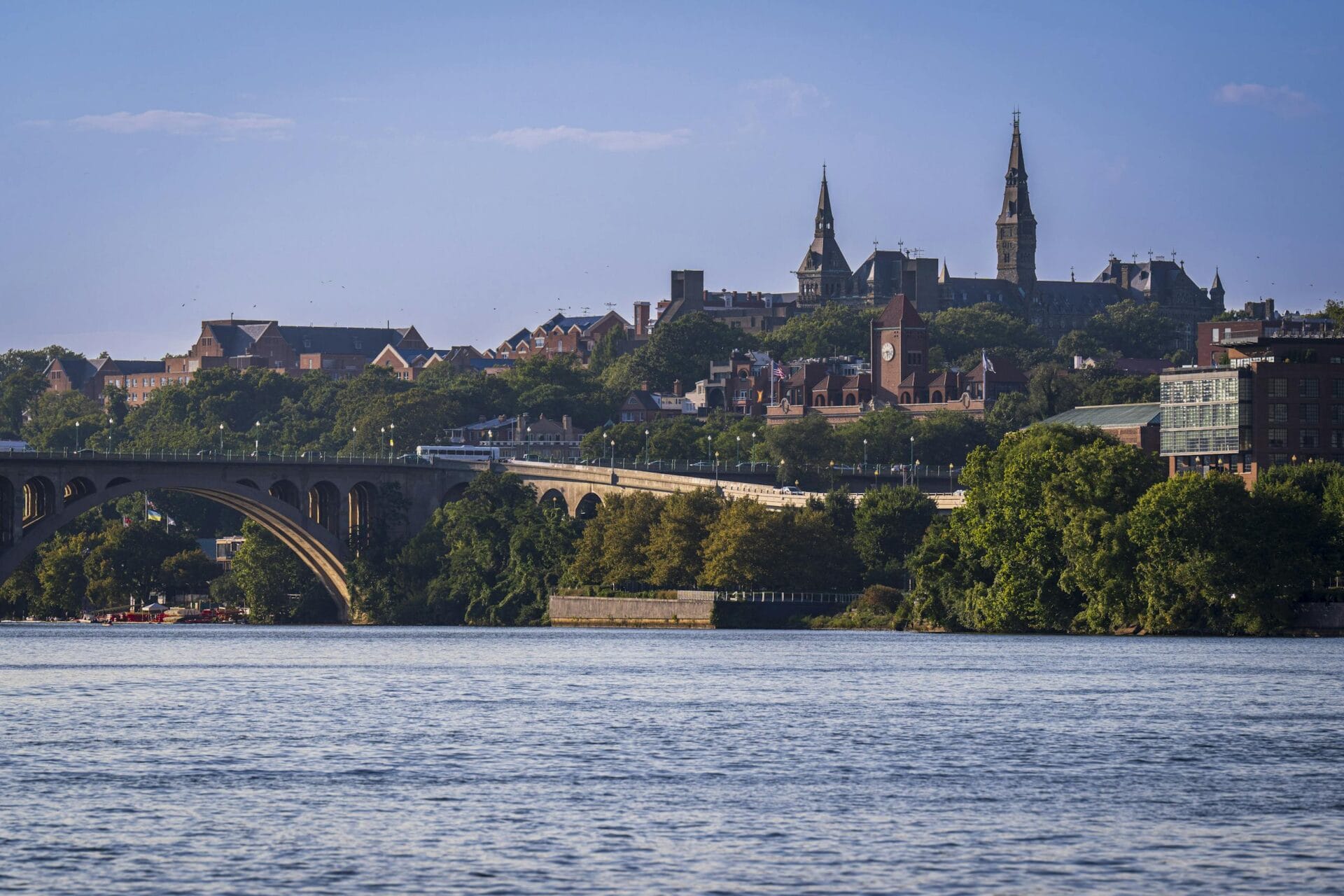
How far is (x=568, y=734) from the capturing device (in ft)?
203

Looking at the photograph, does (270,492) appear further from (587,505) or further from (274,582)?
(587,505)

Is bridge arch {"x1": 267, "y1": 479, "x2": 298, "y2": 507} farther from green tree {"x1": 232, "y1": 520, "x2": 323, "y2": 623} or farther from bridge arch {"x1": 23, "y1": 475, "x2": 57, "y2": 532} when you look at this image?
bridge arch {"x1": 23, "y1": 475, "x2": 57, "y2": 532}

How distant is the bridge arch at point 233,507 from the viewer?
151250mm

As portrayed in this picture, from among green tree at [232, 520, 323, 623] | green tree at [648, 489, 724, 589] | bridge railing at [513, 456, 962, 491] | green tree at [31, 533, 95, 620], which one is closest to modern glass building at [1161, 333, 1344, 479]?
green tree at [648, 489, 724, 589]

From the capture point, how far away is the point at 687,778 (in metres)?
51.8

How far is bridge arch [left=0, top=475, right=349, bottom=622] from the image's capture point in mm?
151250

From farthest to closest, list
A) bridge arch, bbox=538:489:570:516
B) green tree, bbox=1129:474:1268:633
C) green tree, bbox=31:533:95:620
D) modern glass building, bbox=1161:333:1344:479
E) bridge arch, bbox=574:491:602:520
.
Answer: green tree, bbox=31:533:95:620 < bridge arch, bbox=538:489:570:516 < bridge arch, bbox=574:491:602:520 < modern glass building, bbox=1161:333:1344:479 < green tree, bbox=1129:474:1268:633

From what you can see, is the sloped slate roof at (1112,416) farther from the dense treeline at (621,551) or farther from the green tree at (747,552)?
the green tree at (747,552)

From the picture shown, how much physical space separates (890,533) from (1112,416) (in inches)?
1592

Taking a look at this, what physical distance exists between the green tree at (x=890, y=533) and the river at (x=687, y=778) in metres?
43.8

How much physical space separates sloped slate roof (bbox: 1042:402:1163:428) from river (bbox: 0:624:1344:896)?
73.6 m

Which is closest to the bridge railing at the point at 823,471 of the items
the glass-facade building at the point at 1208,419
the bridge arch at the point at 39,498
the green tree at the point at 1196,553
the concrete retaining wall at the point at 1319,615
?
the glass-facade building at the point at 1208,419

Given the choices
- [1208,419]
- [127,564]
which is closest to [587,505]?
[127,564]

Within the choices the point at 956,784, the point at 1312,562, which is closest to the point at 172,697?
the point at 956,784
